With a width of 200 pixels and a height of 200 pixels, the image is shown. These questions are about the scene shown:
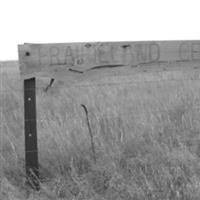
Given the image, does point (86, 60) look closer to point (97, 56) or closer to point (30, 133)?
point (97, 56)

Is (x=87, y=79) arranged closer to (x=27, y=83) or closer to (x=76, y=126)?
(x=27, y=83)

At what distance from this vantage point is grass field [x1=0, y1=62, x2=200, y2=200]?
2.61m

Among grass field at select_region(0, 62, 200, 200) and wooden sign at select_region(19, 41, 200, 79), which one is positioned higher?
wooden sign at select_region(19, 41, 200, 79)

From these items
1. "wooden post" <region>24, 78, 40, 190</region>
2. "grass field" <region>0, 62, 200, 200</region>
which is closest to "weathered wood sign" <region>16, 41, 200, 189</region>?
"wooden post" <region>24, 78, 40, 190</region>

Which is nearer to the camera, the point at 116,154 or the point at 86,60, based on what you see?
the point at 86,60

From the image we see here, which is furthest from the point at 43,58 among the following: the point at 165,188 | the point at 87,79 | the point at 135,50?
the point at 165,188

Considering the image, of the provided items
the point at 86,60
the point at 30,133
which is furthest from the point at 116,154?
the point at 86,60

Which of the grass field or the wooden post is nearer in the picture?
the grass field

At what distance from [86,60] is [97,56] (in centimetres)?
12

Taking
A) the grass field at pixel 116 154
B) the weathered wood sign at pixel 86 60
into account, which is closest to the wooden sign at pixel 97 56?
the weathered wood sign at pixel 86 60

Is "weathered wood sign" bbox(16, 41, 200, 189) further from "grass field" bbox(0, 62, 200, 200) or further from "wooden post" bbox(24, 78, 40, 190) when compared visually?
"grass field" bbox(0, 62, 200, 200)

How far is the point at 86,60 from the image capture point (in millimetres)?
2930

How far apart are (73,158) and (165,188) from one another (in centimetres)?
110

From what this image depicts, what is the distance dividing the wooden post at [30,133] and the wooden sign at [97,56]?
0.71 ft
